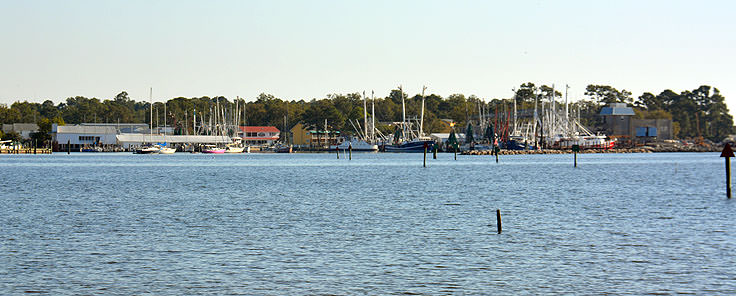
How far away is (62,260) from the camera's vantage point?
34094 millimetres

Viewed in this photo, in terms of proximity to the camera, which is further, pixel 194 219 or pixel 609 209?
pixel 609 209

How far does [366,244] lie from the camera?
39.6m

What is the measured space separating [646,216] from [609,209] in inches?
234

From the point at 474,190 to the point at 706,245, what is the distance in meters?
43.4

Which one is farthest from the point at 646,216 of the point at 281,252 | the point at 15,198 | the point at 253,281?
the point at 15,198

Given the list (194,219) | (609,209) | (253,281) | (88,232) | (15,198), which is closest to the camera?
(253,281)

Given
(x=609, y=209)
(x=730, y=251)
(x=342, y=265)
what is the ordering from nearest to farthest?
(x=342, y=265), (x=730, y=251), (x=609, y=209)

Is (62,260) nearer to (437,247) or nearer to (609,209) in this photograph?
(437,247)

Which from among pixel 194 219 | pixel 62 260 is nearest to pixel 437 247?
pixel 62 260

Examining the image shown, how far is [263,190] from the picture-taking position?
81875 mm

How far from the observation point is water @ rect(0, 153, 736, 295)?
1149 inches

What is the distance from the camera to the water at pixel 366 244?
29188 mm

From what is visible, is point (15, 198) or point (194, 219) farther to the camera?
point (15, 198)

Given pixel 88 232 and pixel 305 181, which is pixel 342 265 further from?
pixel 305 181
